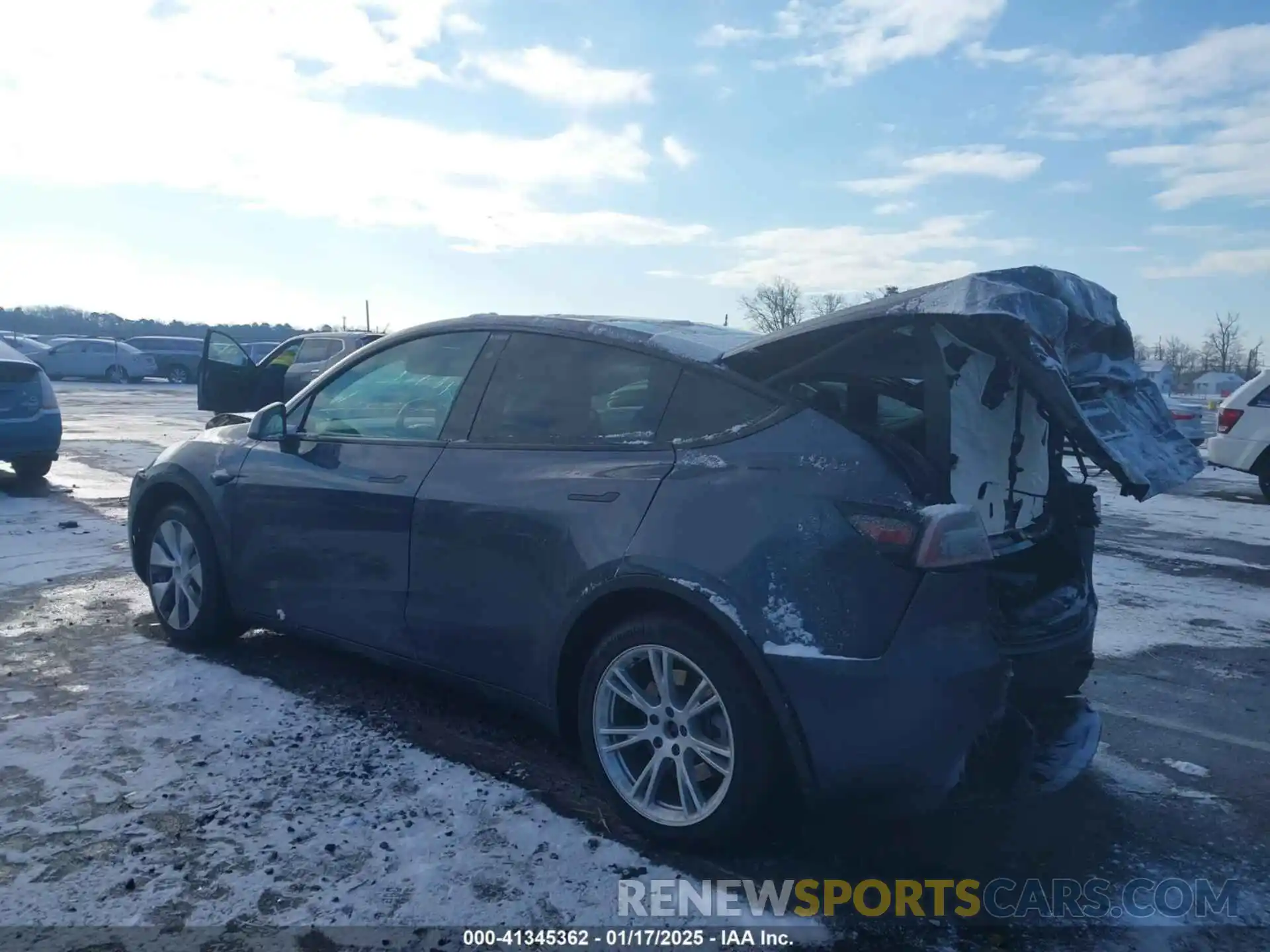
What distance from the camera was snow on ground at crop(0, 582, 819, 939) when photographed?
2.76 meters

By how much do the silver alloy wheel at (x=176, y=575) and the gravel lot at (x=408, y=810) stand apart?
192 millimetres

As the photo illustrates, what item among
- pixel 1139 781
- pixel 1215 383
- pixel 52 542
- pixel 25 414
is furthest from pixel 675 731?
pixel 1215 383

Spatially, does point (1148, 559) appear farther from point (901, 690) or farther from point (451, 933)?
point (451, 933)

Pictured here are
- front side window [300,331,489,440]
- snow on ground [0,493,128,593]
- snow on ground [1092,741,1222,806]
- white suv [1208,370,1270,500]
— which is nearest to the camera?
snow on ground [1092,741,1222,806]

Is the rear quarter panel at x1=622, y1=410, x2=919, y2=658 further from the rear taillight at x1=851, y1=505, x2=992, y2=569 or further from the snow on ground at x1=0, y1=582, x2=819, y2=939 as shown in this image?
the snow on ground at x1=0, y1=582, x2=819, y2=939

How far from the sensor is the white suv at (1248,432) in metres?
11.6

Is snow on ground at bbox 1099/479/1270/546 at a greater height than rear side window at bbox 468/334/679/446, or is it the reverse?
rear side window at bbox 468/334/679/446

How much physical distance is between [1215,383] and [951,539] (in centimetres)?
8823

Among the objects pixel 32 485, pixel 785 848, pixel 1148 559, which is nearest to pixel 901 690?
pixel 785 848

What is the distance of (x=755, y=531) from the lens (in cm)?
295

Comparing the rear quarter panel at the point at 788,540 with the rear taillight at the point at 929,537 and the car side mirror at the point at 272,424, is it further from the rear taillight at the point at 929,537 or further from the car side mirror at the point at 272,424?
the car side mirror at the point at 272,424

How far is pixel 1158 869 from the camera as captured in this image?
122 inches

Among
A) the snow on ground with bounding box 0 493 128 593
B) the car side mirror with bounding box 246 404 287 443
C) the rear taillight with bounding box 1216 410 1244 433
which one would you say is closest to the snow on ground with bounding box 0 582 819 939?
the car side mirror with bounding box 246 404 287 443

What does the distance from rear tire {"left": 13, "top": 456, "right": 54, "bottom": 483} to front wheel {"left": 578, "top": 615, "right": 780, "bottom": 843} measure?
29.4 ft
